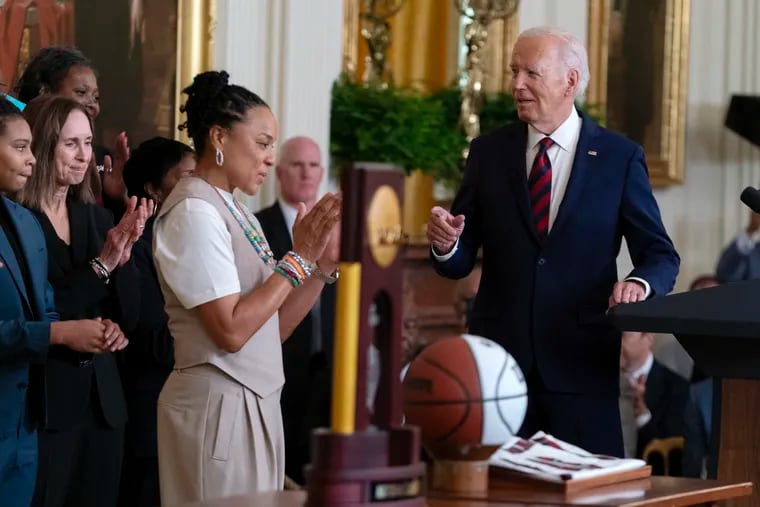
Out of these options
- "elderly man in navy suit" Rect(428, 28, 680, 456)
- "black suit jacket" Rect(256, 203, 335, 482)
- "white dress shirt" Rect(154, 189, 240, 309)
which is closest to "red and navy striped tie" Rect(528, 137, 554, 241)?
"elderly man in navy suit" Rect(428, 28, 680, 456)

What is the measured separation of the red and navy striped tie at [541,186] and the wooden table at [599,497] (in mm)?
1290

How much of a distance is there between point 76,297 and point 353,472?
2.48 meters

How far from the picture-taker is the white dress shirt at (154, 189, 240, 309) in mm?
3984

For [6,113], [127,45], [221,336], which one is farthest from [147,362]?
[127,45]

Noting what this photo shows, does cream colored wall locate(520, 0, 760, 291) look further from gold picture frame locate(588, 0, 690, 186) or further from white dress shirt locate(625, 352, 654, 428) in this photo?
white dress shirt locate(625, 352, 654, 428)

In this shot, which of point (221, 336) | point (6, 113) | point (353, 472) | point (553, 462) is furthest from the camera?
point (6, 113)

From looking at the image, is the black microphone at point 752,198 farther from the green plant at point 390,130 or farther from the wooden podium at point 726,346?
the green plant at point 390,130

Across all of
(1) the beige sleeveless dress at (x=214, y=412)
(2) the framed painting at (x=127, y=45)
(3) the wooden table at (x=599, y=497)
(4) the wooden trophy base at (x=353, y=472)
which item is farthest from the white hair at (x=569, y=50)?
(4) the wooden trophy base at (x=353, y=472)

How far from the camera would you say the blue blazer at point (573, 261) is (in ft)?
15.3

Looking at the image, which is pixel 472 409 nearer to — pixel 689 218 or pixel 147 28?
pixel 147 28

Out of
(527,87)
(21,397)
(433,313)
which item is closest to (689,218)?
(433,313)

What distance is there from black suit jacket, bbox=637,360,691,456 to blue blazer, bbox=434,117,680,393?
3828 millimetres

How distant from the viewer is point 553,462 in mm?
3514

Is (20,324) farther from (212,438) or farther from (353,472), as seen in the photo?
(353,472)
